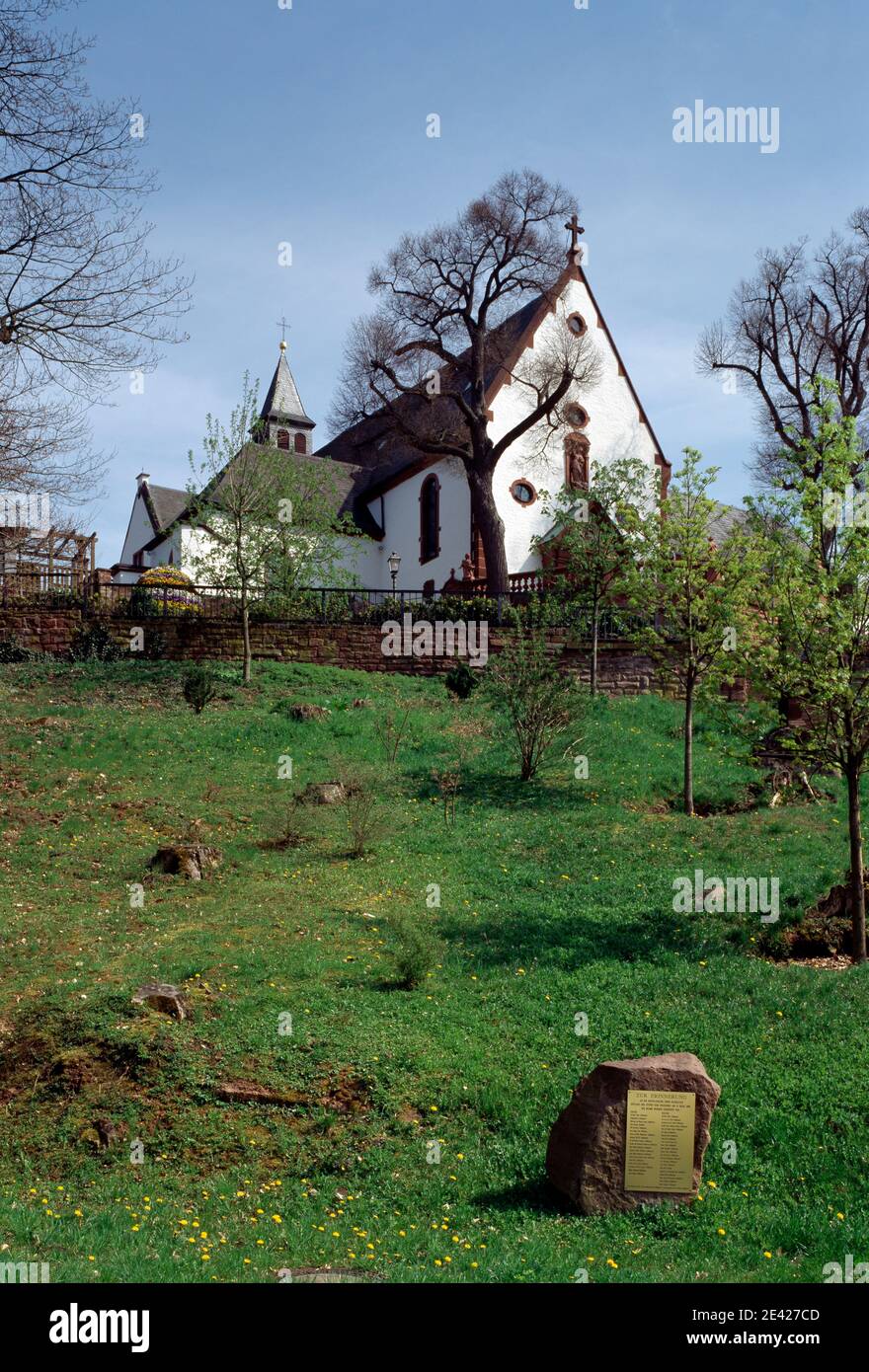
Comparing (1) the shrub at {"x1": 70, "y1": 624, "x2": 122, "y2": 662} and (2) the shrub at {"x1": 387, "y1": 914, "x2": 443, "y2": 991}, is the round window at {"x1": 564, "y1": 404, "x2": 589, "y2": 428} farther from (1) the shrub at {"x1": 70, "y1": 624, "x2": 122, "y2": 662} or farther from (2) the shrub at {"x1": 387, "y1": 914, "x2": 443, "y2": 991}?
(2) the shrub at {"x1": 387, "y1": 914, "x2": 443, "y2": 991}

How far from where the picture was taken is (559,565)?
31.8m

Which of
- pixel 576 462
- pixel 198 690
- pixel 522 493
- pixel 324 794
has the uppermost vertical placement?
pixel 576 462

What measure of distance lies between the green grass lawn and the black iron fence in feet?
31.3

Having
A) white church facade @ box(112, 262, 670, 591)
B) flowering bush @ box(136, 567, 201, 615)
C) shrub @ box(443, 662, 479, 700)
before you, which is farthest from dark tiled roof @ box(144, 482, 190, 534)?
shrub @ box(443, 662, 479, 700)

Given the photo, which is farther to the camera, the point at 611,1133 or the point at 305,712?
the point at 305,712

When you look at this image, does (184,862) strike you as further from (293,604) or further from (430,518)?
(430,518)

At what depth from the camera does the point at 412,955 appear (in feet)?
35.7

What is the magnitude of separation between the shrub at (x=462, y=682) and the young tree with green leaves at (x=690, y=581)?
18.8 feet

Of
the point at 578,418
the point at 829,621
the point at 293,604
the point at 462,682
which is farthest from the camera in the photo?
the point at 578,418

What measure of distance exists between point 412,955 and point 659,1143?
3.73 meters

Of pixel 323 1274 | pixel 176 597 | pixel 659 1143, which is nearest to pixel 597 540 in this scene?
pixel 176 597

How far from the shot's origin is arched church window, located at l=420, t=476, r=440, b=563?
4266 centimetres

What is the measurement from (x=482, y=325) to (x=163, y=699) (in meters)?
16.1

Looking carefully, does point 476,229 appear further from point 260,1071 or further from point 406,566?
point 260,1071
